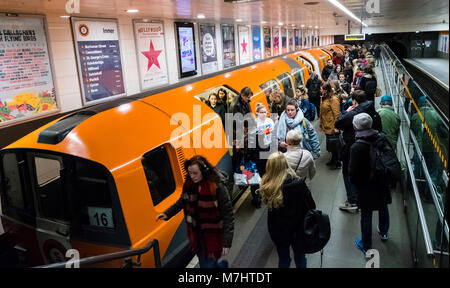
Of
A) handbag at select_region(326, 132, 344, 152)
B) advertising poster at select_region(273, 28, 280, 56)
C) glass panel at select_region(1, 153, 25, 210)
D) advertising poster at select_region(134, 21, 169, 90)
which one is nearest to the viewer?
glass panel at select_region(1, 153, 25, 210)

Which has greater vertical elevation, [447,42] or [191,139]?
[447,42]

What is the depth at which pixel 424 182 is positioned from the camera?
3551 millimetres

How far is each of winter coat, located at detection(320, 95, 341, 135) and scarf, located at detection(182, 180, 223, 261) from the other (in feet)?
12.2

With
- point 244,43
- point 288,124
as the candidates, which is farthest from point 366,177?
point 244,43

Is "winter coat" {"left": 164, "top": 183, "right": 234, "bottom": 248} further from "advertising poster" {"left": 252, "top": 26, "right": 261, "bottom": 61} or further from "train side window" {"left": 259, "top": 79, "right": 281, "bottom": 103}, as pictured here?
Answer: "advertising poster" {"left": 252, "top": 26, "right": 261, "bottom": 61}

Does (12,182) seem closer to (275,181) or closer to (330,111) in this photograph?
(275,181)

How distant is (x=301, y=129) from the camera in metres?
5.22

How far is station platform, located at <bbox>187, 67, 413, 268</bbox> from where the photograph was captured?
12.7 feet

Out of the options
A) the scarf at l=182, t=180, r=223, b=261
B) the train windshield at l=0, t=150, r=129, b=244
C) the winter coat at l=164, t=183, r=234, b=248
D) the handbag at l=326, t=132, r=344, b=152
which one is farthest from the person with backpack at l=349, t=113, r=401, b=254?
the handbag at l=326, t=132, r=344, b=152

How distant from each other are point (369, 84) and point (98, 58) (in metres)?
5.43

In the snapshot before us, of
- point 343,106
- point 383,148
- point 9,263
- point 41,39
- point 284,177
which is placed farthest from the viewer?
point 343,106
